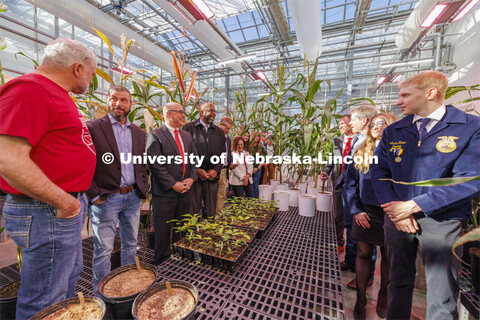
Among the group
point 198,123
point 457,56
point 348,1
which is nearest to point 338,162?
point 198,123

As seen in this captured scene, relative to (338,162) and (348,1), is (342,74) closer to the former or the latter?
(348,1)

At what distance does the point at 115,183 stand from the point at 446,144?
1.93 meters

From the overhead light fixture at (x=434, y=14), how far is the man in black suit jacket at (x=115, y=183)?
3.72m

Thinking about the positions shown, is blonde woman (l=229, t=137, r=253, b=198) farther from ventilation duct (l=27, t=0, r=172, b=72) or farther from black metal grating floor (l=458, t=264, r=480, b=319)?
ventilation duct (l=27, t=0, r=172, b=72)

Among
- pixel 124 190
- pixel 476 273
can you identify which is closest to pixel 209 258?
pixel 124 190

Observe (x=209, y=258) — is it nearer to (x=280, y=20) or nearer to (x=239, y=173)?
(x=239, y=173)

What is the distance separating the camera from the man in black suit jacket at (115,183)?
127 centimetres

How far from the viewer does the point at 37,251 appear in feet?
2.72

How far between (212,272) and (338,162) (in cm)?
197

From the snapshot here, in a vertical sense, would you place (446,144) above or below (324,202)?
above

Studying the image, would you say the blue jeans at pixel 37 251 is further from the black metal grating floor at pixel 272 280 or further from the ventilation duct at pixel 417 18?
the ventilation duct at pixel 417 18

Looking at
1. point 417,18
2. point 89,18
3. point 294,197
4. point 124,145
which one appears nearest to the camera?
point 124,145

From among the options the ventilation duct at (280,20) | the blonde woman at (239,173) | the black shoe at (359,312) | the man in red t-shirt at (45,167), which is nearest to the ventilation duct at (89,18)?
the blonde woman at (239,173)

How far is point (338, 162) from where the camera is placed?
239 centimetres
